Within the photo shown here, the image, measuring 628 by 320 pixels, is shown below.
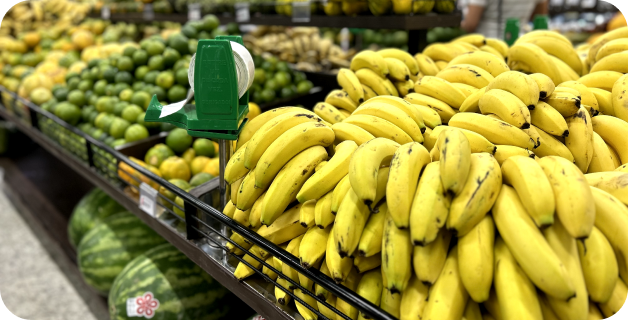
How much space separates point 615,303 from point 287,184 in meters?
0.68

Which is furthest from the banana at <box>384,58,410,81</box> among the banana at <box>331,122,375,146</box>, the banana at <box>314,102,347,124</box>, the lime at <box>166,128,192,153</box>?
the lime at <box>166,128,192,153</box>

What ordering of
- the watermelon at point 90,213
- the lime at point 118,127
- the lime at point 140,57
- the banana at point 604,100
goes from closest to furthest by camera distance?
the banana at point 604,100 < the lime at point 118,127 < the watermelon at point 90,213 < the lime at point 140,57

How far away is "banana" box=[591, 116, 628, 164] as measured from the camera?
3.54 feet

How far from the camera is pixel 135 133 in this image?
197 centimetres

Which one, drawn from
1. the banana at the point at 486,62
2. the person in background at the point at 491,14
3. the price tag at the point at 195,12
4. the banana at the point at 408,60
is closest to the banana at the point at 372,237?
the banana at the point at 486,62

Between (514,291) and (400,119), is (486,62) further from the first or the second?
(514,291)

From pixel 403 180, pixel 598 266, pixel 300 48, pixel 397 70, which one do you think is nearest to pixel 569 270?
pixel 598 266

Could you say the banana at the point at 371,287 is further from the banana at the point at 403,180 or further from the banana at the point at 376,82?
the banana at the point at 376,82

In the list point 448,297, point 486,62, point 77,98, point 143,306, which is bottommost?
point 143,306

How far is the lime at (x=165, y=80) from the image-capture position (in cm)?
218

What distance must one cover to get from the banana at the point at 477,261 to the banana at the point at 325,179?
301 millimetres

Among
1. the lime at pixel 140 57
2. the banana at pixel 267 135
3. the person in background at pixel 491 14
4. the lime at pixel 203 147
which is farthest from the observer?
the person in background at pixel 491 14

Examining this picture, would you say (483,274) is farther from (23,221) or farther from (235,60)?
→ (23,221)

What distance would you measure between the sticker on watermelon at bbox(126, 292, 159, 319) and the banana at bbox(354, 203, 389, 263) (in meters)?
1.12
